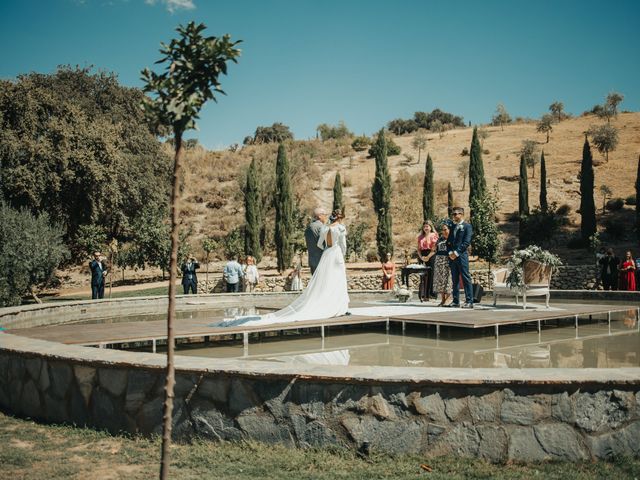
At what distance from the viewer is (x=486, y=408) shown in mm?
4312

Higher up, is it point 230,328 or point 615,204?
point 615,204

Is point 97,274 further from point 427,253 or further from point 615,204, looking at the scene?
point 615,204

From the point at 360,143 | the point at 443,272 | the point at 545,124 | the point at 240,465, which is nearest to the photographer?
the point at 240,465

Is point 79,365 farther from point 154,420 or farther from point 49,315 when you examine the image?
point 49,315

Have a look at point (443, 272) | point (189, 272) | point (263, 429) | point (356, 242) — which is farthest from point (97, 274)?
point (356, 242)

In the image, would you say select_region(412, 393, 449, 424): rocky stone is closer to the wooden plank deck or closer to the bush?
the wooden plank deck

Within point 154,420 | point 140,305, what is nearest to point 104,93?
point 140,305

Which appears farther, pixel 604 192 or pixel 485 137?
pixel 485 137

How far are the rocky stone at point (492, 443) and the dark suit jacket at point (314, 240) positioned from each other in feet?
21.5

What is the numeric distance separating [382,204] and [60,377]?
108 feet

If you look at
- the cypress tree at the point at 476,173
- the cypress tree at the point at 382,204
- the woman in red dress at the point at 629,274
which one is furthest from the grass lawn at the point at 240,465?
the cypress tree at the point at 476,173

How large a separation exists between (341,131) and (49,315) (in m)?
63.8

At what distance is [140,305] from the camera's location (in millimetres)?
15805

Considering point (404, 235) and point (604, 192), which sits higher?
point (604, 192)
